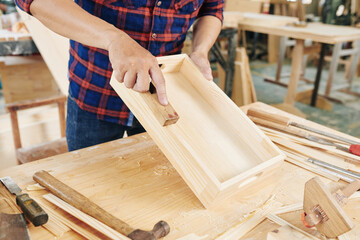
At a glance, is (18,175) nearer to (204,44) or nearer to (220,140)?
(220,140)

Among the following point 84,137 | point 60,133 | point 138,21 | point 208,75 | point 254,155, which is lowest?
point 60,133

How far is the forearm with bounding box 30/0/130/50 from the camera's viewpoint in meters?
0.95

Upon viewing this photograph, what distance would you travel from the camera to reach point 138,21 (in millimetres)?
1249

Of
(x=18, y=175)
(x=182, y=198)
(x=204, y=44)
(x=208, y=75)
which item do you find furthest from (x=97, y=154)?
(x=204, y=44)

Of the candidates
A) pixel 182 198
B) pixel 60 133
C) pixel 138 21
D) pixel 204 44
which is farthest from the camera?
pixel 60 133

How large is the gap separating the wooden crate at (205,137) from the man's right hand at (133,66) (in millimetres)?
50

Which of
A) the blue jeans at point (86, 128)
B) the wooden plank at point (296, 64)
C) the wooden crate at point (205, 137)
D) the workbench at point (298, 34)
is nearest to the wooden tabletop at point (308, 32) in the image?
the workbench at point (298, 34)

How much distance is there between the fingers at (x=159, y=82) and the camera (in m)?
0.90

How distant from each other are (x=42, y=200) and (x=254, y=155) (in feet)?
2.35

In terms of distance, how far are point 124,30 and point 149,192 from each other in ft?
2.21

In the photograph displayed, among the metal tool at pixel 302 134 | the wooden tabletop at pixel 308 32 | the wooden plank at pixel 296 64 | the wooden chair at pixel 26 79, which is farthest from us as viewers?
the wooden plank at pixel 296 64

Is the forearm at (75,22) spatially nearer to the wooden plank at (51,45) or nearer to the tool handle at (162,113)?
the tool handle at (162,113)

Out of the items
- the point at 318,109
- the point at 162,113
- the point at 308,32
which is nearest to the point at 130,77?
the point at 162,113

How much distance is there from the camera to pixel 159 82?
91 centimetres
